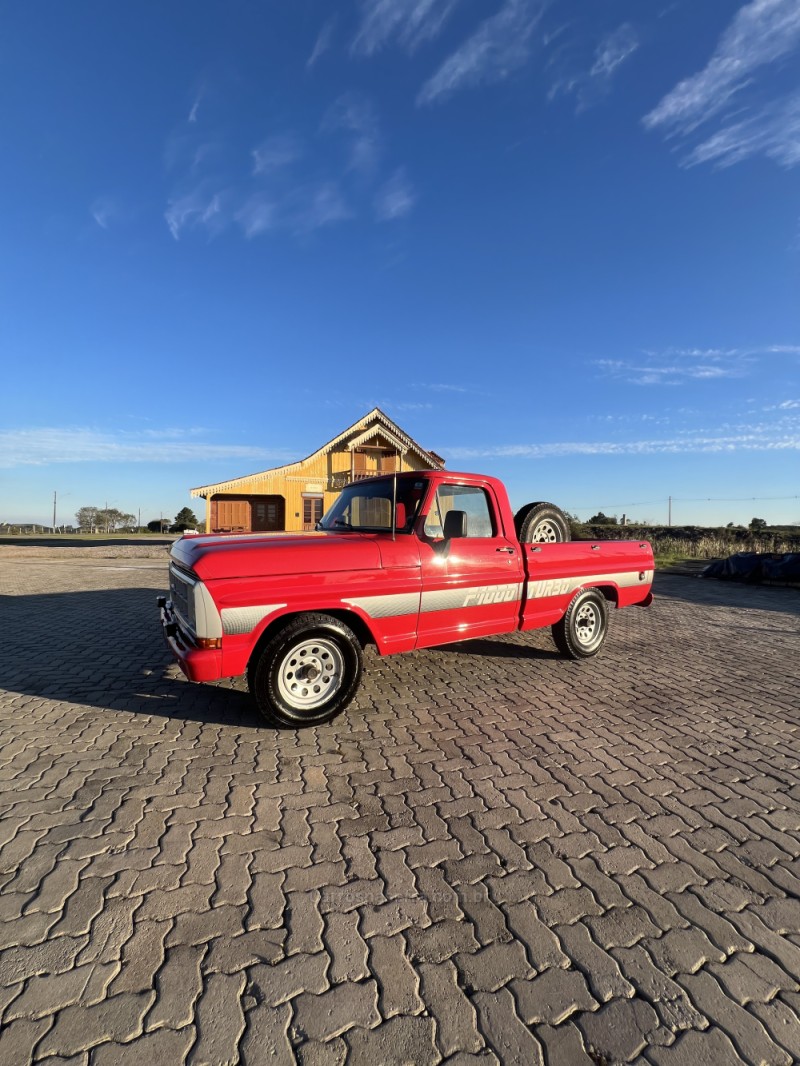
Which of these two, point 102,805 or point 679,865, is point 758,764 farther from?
point 102,805

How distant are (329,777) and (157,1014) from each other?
1607mm

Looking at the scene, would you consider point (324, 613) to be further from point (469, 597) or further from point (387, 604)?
point (469, 597)

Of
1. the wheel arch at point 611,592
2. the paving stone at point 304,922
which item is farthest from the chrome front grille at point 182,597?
the wheel arch at point 611,592

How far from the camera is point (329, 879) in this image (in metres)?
2.33

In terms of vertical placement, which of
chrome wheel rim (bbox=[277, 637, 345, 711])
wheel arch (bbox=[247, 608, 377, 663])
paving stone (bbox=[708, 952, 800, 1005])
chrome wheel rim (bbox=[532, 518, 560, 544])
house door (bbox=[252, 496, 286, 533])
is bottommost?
paving stone (bbox=[708, 952, 800, 1005])

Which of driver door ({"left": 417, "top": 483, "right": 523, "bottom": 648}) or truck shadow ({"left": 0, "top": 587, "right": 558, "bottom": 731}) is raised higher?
driver door ({"left": 417, "top": 483, "right": 523, "bottom": 648})

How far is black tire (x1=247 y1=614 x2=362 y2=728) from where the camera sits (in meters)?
3.75

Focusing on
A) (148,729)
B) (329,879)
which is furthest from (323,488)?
(329,879)

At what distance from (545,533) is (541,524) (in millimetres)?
135

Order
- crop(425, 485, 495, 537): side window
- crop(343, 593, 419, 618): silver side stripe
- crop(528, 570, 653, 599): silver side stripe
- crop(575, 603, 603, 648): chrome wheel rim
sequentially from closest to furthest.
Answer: crop(343, 593, 419, 618): silver side stripe, crop(425, 485, 495, 537): side window, crop(528, 570, 653, 599): silver side stripe, crop(575, 603, 603, 648): chrome wheel rim

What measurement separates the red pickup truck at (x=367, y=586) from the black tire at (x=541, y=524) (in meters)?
0.02

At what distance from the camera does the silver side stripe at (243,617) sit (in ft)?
11.8

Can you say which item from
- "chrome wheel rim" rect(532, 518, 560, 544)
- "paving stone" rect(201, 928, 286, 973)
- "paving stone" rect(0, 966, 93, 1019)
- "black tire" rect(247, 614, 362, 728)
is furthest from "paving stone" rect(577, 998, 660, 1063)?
"chrome wheel rim" rect(532, 518, 560, 544)

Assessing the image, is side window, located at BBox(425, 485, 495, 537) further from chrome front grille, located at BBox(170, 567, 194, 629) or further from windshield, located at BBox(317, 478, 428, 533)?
chrome front grille, located at BBox(170, 567, 194, 629)
